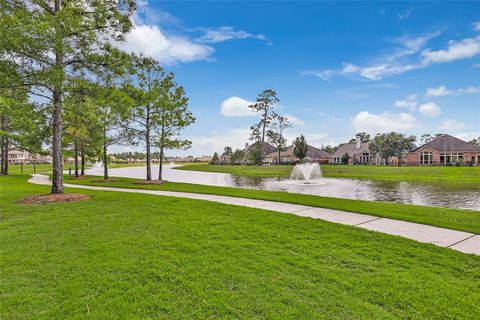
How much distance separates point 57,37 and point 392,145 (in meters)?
62.5

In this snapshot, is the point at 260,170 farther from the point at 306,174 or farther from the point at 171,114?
the point at 171,114

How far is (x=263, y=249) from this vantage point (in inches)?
183

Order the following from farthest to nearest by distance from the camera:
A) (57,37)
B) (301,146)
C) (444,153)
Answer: (444,153) → (301,146) → (57,37)

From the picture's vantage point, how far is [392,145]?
58.0m

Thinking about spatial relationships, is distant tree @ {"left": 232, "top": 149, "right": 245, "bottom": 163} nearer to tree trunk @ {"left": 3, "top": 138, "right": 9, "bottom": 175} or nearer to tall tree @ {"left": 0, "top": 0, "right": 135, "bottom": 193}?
tree trunk @ {"left": 3, "top": 138, "right": 9, "bottom": 175}

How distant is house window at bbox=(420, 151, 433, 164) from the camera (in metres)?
51.4

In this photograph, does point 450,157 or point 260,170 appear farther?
point 450,157

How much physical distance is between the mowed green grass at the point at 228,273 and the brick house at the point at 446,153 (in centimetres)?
5302

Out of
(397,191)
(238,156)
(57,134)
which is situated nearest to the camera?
(57,134)

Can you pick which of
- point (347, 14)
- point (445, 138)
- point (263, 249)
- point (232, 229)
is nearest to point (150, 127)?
point (347, 14)

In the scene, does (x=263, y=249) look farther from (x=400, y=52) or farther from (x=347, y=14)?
(x=400, y=52)

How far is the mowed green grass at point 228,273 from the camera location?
9.67ft

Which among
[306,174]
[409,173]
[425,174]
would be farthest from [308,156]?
[306,174]

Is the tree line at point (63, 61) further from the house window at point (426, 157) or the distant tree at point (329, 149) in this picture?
the distant tree at point (329, 149)
